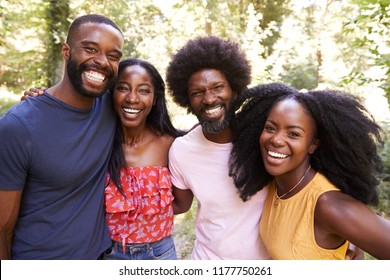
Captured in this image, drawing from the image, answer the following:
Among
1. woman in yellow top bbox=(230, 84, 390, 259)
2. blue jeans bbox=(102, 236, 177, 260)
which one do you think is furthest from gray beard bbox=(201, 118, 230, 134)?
blue jeans bbox=(102, 236, 177, 260)

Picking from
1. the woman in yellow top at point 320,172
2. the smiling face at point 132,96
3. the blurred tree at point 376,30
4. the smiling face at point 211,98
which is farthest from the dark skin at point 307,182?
the blurred tree at point 376,30

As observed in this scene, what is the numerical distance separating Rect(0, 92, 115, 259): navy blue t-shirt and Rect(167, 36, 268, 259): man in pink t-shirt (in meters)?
0.70

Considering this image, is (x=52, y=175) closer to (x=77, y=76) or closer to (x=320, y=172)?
(x=77, y=76)

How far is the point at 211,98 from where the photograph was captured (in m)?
2.43

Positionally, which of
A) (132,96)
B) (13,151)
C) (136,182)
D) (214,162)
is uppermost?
(132,96)

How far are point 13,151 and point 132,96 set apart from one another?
0.93 metres

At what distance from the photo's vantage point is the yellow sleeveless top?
1795mm

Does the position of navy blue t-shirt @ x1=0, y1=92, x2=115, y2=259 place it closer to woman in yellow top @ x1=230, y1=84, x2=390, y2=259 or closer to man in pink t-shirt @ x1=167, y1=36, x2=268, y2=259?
man in pink t-shirt @ x1=167, y1=36, x2=268, y2=259

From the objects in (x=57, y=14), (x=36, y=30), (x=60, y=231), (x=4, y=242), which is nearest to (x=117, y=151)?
(x=60, y=231)

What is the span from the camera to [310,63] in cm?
1296

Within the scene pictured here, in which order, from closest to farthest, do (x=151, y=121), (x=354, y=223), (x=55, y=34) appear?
1. (x=354, y=223)
2. (x=151, y=121)
3. (x=55, y=34)

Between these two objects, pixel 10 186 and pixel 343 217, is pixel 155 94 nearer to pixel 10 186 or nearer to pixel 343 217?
pixel 10 186

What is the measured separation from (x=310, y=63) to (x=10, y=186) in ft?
42.4

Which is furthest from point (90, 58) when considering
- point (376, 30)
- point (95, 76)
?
point (376, 30)
